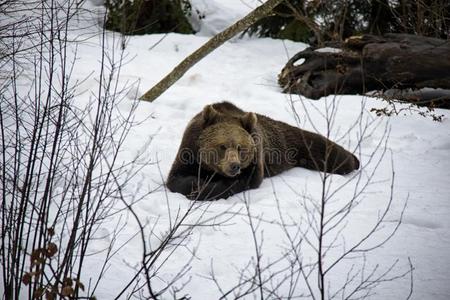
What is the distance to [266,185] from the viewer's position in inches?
251

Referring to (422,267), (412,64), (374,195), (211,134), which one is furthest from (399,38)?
(422,267)

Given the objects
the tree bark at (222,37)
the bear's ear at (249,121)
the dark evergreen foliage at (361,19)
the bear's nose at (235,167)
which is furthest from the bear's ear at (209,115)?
the dark evergreen foliage at (361,19)

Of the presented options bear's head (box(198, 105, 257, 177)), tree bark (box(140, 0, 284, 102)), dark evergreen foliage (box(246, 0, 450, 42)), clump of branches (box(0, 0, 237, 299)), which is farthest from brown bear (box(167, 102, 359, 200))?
dark evergreen foliage (box(246, 0, 450, 42))

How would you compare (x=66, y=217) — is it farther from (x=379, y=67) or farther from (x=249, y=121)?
(x=379, y=67)

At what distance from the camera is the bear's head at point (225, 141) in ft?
19.0

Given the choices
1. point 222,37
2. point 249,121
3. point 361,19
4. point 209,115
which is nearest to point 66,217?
point 209,115

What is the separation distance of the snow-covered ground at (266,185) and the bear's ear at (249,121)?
668 millimetres

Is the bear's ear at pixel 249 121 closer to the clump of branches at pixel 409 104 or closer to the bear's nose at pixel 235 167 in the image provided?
the bear's nose at pixel 235 167

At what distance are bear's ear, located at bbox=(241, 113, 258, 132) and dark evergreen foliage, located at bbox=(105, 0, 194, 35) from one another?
6.12 m

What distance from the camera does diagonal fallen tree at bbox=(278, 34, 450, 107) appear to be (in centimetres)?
→ 889

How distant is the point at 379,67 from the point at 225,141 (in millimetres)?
4626

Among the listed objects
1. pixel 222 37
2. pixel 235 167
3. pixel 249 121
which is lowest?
pixel 235 167

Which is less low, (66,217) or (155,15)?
(155,15)

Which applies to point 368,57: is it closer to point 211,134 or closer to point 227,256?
point 211,134
